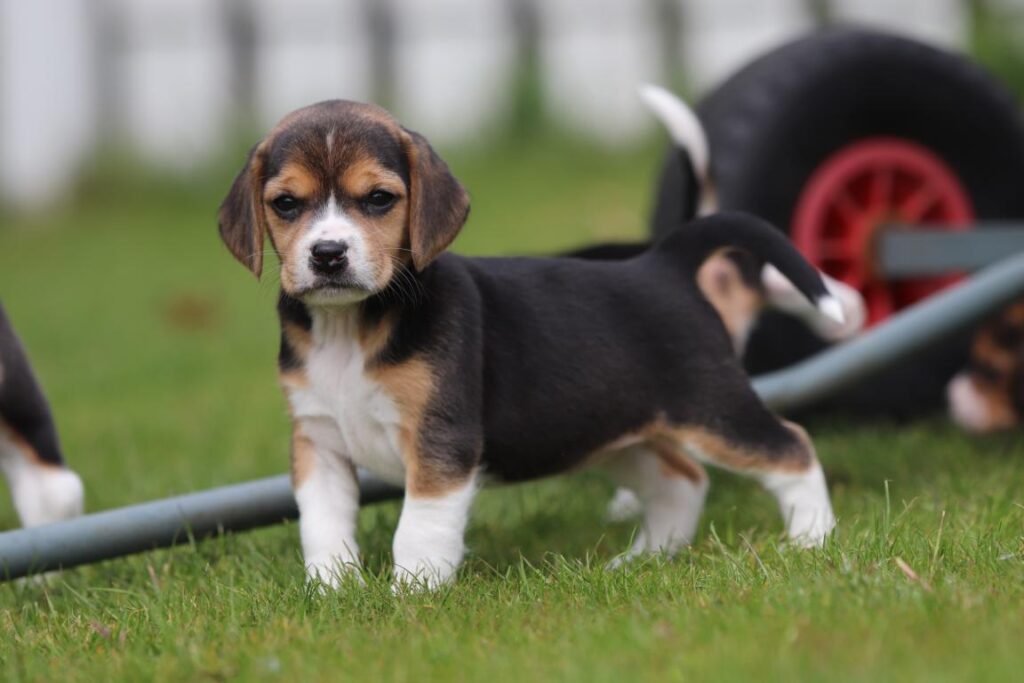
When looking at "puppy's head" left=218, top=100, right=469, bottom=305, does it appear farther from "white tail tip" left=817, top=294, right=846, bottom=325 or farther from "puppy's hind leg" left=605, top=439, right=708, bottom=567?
"puppy's hind leg" left=605, top=439, right=708, bottom=567

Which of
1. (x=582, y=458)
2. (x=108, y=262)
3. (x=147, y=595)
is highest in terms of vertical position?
(x=582, y=458)

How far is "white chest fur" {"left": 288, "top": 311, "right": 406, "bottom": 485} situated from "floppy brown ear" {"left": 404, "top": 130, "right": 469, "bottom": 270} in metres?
0.25

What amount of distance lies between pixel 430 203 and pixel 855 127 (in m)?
2.33

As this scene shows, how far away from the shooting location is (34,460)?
3787mm

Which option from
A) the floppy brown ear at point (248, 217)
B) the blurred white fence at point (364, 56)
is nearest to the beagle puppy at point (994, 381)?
the floppy brown ear at point (248, 217)

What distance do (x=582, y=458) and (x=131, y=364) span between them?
435 cm

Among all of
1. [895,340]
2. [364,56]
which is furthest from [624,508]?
[364,56]

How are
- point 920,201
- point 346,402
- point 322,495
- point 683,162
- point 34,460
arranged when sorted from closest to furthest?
point 346,402 < point 322,495 < point 34,460 < point 683,162 < point 920,201

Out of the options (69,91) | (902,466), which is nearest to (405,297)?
(902,466)

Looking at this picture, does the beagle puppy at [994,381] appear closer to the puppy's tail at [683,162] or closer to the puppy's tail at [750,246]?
the puppy's tail at [683,162]

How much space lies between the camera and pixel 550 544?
12.7 feet

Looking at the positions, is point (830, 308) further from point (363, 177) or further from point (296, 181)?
point (296, 181)

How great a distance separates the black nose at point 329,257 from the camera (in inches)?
117

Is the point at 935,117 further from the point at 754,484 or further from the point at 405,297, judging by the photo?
the point at 405,297
